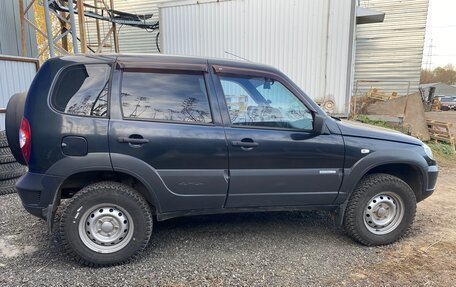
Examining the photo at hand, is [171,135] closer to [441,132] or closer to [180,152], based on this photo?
[180,152]

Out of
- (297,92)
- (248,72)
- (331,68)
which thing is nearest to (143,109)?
(248,72)

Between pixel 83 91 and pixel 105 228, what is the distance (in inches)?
49.4

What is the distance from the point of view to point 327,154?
3.26m

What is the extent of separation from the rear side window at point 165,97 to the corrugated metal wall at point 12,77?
17.9 ft

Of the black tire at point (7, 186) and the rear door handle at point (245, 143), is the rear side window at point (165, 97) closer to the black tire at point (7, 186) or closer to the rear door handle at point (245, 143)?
the rear door handle at point (245, 143)

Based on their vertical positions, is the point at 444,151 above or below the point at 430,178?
below

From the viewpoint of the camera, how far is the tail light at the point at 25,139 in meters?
2.83

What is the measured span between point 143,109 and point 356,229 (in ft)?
8.11

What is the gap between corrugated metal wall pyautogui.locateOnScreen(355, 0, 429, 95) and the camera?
1445 centimetres

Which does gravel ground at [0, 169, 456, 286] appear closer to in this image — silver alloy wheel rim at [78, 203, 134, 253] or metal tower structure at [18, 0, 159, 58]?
silver alloy wheel rim at [78, 203, 134, 253]

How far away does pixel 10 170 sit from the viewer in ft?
15.8

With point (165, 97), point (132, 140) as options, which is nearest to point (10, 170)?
point (132, 140)

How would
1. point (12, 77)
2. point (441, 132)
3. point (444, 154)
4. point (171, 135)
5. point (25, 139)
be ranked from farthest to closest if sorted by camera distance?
point (441, 132) < point (444, 154) < point (12, 77) < point (171, 135) < point (25, 139)

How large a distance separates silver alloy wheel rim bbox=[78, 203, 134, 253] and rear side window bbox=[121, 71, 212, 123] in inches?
34.8
